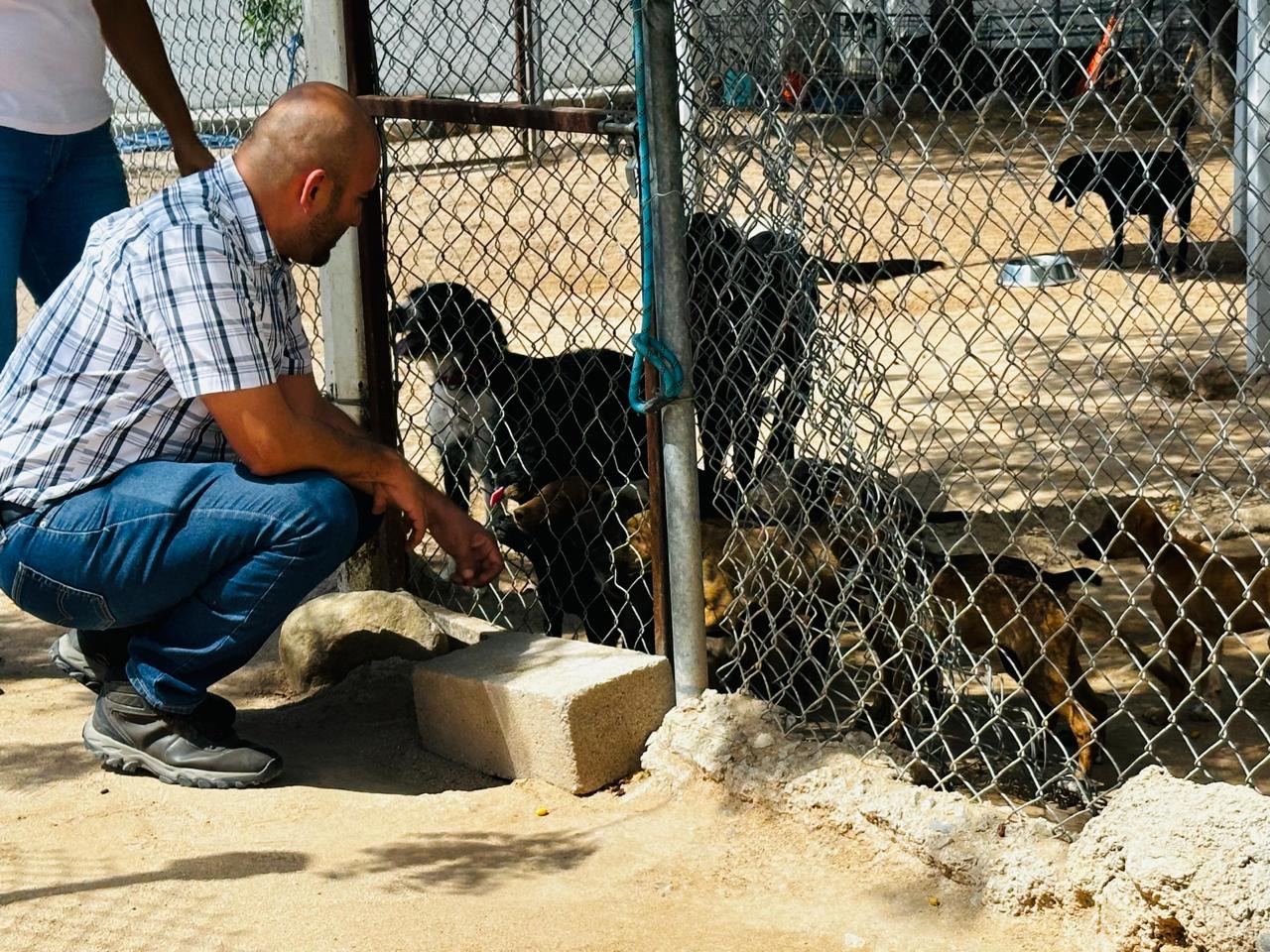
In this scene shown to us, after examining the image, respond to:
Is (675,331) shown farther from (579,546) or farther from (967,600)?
(579,546)

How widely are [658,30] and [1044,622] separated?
1.64 m

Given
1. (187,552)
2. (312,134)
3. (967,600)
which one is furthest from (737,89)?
(187,552)

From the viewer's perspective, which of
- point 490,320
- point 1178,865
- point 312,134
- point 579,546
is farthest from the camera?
point 490,320

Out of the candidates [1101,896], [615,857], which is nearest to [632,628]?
[615,857]

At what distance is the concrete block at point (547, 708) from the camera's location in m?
3.30

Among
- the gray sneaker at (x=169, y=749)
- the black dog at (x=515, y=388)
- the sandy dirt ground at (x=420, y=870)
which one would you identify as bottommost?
the sandy dirt ground at (x=420, y=870)

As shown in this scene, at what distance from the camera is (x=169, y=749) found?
3316mm

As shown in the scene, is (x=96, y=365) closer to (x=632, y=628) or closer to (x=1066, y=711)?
(x=632, y=628)

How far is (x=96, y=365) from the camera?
3125 mm

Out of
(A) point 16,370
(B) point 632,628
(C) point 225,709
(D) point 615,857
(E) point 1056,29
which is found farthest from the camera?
(B) point 632,628

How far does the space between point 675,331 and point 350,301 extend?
45.5 inches

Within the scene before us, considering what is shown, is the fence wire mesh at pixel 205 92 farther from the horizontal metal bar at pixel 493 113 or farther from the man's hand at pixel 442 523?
the man's hand at pixel 442 523

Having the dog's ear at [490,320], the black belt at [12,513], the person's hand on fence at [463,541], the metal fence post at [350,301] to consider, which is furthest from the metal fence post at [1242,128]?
the black belt at [12,513]

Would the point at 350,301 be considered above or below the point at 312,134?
below
